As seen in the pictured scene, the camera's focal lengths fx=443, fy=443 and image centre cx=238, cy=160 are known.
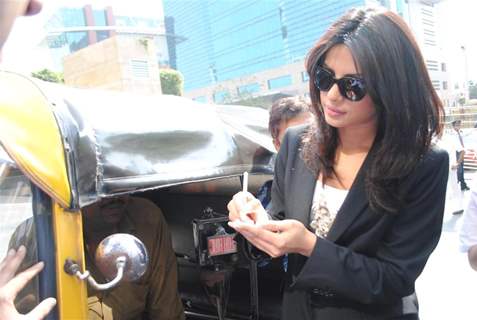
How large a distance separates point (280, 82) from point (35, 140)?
63.4m

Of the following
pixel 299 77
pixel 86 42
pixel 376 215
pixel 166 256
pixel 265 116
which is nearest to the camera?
pixel 376 215

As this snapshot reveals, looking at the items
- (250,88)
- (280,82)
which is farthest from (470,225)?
(250,88)

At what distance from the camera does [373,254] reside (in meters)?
1.42

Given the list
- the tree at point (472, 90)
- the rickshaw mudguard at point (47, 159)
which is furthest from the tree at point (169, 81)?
the rickshaw mudguard at point (47, 159)

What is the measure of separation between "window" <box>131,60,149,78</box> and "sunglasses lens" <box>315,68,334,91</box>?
37874 millimetres

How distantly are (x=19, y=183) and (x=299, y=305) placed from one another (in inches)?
39.5

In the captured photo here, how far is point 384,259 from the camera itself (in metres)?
1.39

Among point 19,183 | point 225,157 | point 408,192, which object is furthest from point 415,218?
point 19,183

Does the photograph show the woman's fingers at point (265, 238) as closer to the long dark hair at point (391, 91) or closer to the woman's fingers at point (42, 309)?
the long dark hair at point (391, 91)

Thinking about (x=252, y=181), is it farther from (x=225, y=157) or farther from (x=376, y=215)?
(x=376, y=215)

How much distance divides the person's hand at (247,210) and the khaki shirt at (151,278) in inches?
58.1

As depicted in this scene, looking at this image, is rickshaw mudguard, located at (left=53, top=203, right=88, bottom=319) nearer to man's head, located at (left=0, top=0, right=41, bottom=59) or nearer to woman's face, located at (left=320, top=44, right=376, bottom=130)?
man's head, located at (left=0, top=0, right=41, bottom=59)

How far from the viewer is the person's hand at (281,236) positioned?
4.20 feet

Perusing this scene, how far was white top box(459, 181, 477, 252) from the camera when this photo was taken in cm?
173
